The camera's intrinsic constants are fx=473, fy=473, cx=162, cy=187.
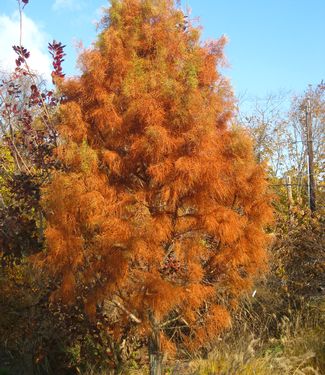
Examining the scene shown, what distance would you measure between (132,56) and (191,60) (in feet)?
1.99

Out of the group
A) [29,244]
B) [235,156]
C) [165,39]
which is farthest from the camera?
[29,244]

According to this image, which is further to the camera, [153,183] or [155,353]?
[155,353]

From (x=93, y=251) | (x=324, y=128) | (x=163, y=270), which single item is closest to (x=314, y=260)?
(x=163, y=270)

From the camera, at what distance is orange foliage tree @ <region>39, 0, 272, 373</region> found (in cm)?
438

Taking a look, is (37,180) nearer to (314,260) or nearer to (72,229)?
(72,229)

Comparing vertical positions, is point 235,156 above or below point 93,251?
above

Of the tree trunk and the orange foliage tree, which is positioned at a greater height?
the orange foliage tree

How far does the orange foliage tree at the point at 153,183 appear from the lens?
Answer: 4375 millimetres

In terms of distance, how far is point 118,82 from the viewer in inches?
188

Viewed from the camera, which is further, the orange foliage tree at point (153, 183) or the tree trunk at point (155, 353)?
the tree trunk at point (155, 353)

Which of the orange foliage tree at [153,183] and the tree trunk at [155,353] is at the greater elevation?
the orange foliage tree at [153,183]

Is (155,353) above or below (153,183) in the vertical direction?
below

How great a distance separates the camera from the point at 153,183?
15.6ft

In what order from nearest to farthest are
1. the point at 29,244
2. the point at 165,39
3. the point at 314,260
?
the point at 165,39 < the point at 29,244 < the point at 314,260
